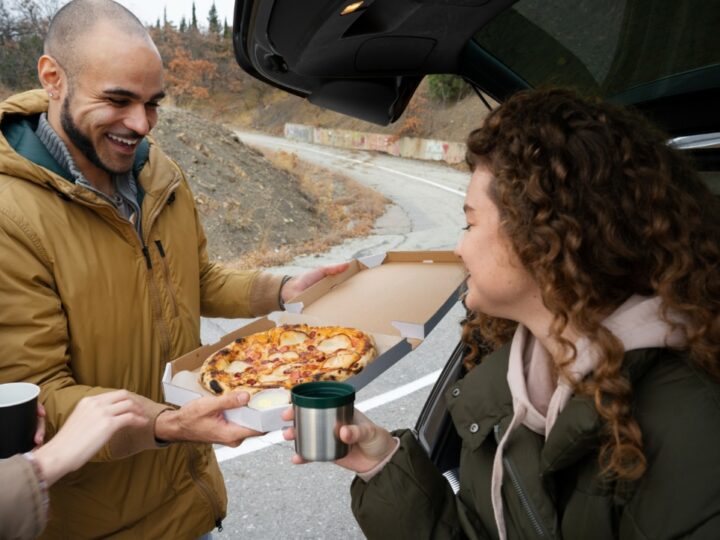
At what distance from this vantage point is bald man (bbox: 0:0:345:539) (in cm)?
177

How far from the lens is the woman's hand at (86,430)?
4.88 ft

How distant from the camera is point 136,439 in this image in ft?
5.84

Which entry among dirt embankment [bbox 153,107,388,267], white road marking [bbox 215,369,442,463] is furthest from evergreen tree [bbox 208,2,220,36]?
white road marking [bbox 215,369,442,463]

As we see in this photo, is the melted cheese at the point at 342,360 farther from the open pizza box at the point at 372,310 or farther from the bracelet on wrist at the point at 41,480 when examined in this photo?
the bracelet on wrist at the point at 41,480

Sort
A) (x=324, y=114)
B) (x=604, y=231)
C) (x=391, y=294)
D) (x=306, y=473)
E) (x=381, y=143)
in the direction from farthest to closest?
(x=324, y=114), (x=381, y=143), (x=306, y=473), (x=391, y=294), (x=604, y=231)

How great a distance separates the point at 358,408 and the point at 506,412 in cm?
335

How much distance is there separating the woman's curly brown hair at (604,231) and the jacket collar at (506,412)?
0.11 ft

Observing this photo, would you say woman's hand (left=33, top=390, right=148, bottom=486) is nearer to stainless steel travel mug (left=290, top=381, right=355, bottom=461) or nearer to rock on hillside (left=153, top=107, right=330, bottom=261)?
stainless steel travel mug (left=290, top=381, right=355, bottom=461)

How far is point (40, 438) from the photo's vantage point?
1633 mm

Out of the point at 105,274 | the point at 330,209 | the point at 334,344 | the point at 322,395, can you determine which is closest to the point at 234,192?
the point at 330,209

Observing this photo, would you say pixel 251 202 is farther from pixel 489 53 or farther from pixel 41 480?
pixel 41 480

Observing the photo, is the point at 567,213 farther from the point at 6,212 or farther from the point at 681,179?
the point at 6,212

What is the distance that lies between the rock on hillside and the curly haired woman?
1039 cm

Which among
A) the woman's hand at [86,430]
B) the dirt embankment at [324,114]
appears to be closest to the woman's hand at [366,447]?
the woman's hand at [86,430]
